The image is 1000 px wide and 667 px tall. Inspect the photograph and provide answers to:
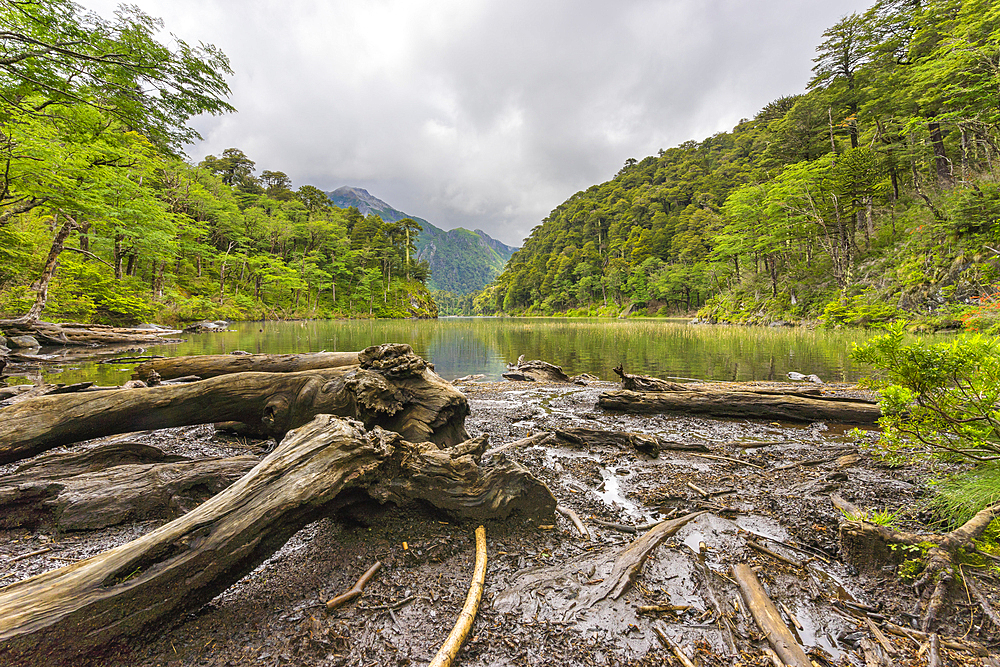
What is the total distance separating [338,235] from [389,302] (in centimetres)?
1539

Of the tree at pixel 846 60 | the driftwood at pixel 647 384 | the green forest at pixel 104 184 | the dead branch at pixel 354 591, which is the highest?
the tree at pixel 846 60

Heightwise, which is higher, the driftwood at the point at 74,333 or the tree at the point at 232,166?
the tree at the point at 232,166

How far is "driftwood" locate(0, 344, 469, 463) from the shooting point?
11.6 feet

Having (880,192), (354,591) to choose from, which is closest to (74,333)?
(354,591)

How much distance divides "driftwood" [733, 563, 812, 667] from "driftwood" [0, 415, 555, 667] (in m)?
1.45

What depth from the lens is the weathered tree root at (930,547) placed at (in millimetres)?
1976

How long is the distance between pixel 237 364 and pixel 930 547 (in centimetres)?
792

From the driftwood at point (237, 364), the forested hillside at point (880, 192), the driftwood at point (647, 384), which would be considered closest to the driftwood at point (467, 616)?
the driftwood at point (237, 364)

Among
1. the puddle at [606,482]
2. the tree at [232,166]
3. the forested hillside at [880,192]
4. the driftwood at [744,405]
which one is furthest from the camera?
the tree at [232,166]

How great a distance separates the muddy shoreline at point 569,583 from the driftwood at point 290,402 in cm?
120

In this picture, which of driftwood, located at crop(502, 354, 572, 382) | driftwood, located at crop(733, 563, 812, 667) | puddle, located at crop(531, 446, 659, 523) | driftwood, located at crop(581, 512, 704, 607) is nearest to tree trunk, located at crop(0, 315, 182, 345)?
driftwood, located at crop(502, 354, 572, 382)

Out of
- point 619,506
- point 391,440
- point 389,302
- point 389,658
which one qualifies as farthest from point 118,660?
point 389,302

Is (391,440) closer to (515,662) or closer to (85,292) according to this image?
(515,662)

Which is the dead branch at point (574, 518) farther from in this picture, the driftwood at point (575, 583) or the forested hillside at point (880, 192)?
the forested hillside at point (880, 192)
